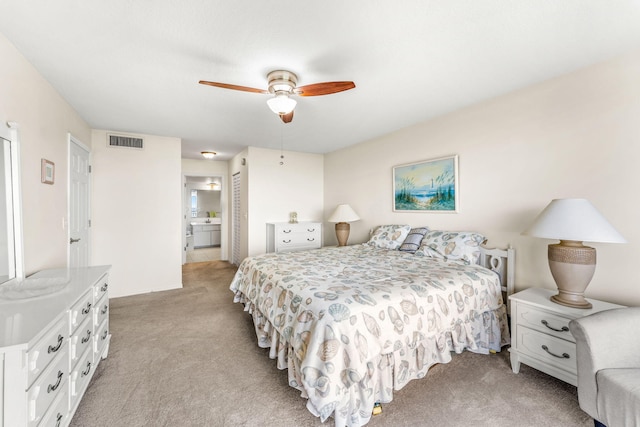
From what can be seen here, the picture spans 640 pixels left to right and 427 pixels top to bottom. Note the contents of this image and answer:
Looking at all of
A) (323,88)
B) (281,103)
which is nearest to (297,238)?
(281,103)

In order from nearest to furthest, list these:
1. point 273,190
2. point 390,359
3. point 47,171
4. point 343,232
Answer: point 390,359 < point 47,171 < point 343,232 < point 273,190

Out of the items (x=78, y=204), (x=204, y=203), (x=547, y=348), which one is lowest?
(x=547, y=348)

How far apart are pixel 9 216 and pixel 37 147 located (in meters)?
0.72

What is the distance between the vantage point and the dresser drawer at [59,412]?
1.19 metres

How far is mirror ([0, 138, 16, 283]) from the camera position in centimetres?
165

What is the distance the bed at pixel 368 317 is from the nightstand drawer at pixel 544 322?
27cm

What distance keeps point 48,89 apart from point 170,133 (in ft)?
5.07

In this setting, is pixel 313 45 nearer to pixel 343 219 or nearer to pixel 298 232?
pixel 343 219

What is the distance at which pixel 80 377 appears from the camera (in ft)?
5.24

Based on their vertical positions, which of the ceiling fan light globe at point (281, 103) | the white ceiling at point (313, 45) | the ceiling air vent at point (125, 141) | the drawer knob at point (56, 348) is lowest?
the drawer knob at point (56, 348)

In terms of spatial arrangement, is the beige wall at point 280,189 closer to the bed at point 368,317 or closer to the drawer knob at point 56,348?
the bed at point 368,317

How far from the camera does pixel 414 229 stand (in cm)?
331

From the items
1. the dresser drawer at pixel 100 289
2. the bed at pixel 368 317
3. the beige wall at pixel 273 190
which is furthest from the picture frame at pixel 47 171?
the beige wall at pixel 273 190

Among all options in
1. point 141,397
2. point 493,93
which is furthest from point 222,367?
point 493,93
